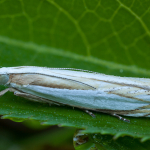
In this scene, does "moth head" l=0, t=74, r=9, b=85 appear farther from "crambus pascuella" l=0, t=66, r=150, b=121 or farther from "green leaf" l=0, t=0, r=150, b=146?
"green leaf" l=0, t=0, r=150, b=146

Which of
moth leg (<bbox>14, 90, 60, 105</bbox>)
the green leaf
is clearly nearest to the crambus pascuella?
moth leg (<bbox>14, 90, 60, 105</bbox>)

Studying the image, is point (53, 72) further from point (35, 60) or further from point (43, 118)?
point (43, 118)

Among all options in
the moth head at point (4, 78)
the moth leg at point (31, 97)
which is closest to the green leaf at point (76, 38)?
the moth leg at point (31, 97)

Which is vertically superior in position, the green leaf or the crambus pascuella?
the green leaf

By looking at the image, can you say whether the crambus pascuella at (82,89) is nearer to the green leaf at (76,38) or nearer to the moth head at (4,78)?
the moth head at (4,78)

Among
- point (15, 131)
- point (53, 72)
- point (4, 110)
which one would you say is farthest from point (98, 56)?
point (15, 131)

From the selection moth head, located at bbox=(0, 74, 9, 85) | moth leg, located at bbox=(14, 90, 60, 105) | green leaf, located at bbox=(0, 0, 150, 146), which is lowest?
moth leg, located at bbox=(14, 90, 60, 105)

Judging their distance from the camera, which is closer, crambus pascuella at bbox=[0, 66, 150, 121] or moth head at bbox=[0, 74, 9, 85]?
crambus pascuella at bbox=[0, 66, 150, 121]
